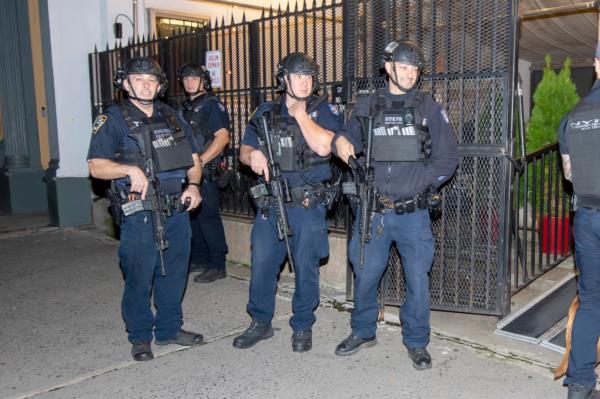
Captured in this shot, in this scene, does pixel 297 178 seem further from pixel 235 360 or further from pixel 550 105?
pixel 550 105

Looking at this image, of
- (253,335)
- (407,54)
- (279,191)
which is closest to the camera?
(407,54)


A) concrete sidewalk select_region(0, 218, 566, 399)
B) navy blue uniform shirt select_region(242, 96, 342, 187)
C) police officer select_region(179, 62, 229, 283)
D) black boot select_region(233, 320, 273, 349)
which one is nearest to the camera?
concrete sidewalk select_region(0, 218, 566, 399)

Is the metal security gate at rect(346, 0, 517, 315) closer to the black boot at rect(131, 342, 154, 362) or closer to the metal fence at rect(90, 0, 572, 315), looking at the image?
the metal fence at rect(90, 0, 572, 315)

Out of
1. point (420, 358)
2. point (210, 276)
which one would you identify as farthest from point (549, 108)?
point (210, 276)

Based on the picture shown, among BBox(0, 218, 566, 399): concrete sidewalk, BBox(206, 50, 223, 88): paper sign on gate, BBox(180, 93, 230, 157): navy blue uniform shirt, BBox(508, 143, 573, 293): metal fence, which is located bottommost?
BBox(0, 218, 566, 399): concrete sidewalk

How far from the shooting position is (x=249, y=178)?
6664 mm

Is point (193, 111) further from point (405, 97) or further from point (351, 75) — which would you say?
point (405, 97)

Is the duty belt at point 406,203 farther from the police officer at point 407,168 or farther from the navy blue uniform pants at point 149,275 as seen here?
the navy blue uniform pants at point 149,275

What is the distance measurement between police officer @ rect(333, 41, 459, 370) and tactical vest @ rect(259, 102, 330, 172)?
210mm

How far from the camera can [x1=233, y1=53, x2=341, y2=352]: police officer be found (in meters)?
4.13

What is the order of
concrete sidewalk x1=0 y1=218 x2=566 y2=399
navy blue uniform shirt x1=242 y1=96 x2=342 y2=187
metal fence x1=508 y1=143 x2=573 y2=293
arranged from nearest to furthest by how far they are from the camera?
concrete sidewalk x1=0 y1=218 x2=566 y2=399
navy blue uniform shirt x1=242 y1=96 x2=342 y2=187
metal fence x1=508 y1=143 x2=573 y2=293

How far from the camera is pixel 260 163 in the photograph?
4.18 metres

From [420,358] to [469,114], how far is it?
1896 mm

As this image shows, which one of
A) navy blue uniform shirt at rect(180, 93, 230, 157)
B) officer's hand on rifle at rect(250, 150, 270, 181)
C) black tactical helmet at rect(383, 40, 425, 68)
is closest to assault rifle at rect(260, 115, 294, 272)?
officer's hand on rifle at rect(250, 150, 270, 181)
